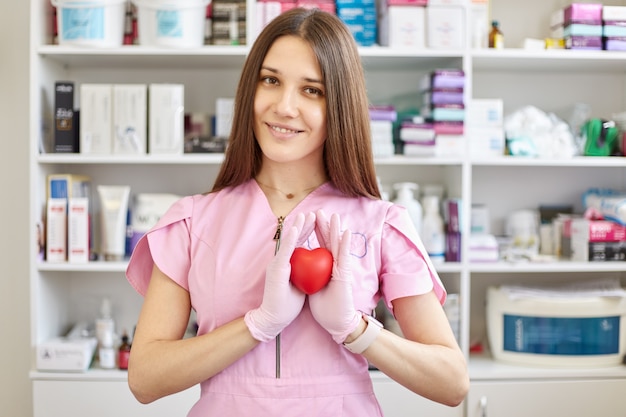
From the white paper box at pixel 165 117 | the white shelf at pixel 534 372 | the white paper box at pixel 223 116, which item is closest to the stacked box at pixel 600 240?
the white shelf at pixel 534 372

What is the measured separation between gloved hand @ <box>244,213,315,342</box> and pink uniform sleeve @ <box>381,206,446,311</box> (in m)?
0.18

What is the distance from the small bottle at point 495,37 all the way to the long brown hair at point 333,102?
1488mm

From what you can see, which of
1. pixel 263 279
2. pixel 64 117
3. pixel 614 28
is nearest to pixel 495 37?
pixel 614 28

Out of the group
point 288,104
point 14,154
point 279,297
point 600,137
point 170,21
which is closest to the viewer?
point 279,297

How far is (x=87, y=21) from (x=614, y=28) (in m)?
1.79

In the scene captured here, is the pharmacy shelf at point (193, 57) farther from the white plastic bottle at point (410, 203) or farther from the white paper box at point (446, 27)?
the white plastic bottle at point (410, 203)

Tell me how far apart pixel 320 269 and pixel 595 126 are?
1.90 metres

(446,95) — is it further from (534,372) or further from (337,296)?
(337,296)


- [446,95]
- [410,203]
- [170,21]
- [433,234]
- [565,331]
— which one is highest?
[170,21]

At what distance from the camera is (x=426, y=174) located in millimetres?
3039

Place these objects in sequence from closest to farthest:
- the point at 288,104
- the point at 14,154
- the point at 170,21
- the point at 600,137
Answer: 1. the point at 288,104
2. the point at 170,21
3. the point at 600,137
4. the point at 14,154

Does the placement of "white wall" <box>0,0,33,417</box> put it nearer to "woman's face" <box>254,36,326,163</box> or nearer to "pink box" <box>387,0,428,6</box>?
"pink box" <box>387,0,428,6</box>

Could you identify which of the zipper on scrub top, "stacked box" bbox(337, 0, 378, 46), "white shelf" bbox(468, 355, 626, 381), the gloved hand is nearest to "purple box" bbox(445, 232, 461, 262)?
"white shelf" bbox(468, 355, 626, 381)

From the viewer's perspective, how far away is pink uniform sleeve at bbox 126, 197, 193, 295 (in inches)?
55.1
